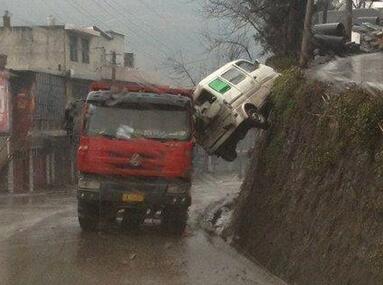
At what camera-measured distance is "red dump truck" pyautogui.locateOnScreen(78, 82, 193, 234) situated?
43.7ft

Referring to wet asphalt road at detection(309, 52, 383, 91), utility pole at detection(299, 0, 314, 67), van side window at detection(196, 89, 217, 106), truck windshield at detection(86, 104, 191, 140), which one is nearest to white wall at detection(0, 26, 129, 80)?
utility pole at detection(299, 0, 314, 67)

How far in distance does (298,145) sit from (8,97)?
24.8 m

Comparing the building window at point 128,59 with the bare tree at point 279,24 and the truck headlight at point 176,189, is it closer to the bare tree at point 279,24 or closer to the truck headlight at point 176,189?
the bare tree at point 279,24

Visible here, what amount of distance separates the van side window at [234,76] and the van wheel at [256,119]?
1.13m

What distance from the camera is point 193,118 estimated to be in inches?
551

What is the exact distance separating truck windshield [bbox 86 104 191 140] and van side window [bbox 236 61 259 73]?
4.06 m

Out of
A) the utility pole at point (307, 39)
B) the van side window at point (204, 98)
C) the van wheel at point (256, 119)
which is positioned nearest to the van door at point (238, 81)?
the van side window at point (204, 98)

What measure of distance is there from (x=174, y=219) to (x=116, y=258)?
3.14m

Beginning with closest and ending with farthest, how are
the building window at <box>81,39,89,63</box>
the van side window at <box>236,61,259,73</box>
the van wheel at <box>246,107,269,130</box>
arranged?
the van wheel at <box>246,107,269,130</box> → the van side window at <box>236,61,259,73</box> → the building window at <box>81,39,89,63</box>

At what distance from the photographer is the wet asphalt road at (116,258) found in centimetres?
995

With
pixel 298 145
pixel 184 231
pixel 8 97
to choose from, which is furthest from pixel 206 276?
pixel 8 97

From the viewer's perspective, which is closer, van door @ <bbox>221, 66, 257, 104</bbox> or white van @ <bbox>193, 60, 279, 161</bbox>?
white van @ <bbox>193, 60, 279, 161</bbox>

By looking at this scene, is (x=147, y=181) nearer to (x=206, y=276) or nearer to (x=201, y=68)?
(x=206, y=276)

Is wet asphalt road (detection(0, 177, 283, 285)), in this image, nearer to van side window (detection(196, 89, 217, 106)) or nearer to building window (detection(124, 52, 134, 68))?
van side window (detection(196, 89, 217, 106))
